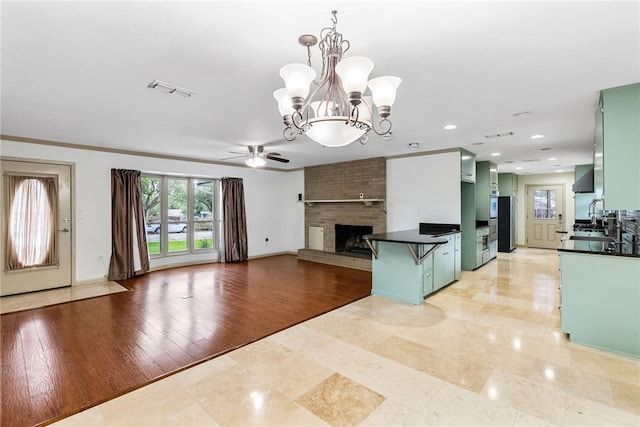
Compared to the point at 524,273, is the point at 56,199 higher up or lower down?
higher up

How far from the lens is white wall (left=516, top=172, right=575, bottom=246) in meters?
9.02

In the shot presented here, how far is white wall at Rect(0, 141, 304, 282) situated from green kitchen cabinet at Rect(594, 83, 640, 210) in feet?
20.6

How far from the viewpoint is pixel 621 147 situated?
104 inches

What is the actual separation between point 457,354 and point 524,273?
166 inches

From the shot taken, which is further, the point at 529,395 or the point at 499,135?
the point at 499,135

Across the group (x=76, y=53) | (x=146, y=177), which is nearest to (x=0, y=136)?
(x=146, y=177)

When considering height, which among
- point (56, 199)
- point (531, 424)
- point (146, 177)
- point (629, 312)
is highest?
point (146, 177)

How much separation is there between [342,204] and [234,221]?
2634 millimetres

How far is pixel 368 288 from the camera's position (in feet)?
15.9

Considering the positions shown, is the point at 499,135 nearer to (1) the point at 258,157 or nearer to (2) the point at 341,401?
(1) the point at 258,157

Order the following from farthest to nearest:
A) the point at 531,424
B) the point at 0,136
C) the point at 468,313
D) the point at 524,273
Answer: the point at 524,273
the point at 0,136
the point at 468,313
the point at 531,424

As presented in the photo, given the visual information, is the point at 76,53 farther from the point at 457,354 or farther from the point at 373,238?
the point at 457,354

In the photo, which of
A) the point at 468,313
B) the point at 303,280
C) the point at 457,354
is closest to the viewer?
the point at 457,354

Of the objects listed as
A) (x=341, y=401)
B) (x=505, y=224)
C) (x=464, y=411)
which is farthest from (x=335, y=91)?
(x=505, y=224)
